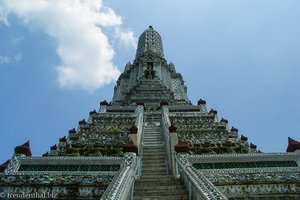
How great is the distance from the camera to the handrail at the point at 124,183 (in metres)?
7.71

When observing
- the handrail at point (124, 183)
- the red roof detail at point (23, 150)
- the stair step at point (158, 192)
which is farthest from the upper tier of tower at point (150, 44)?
the stair step at point (158, 192)

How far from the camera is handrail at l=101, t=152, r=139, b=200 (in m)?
7.71

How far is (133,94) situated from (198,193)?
87.3ft

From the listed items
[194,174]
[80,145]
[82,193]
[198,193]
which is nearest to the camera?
[198,193]

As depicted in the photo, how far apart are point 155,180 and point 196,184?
3.11 meters

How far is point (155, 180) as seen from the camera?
11352mm

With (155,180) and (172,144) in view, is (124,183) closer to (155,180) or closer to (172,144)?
(155,180)

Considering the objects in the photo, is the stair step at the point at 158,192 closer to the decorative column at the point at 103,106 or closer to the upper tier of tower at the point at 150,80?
the decorative column at the point at 103,106

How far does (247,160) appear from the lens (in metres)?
12.7

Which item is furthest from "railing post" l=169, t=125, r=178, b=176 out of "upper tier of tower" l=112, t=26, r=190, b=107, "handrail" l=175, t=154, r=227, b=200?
"upper tier of tower" l=112, t=26, r=190, b=107

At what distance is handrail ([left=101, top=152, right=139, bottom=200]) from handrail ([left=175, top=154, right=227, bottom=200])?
167 cm

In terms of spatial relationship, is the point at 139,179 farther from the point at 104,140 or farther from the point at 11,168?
the point at 104,140

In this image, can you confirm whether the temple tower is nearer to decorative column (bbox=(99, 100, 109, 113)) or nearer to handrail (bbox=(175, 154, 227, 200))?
handrail (bbox=(175, 154, 227, 200))

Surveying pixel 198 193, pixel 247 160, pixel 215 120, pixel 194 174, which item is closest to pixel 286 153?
pixel 247 160
